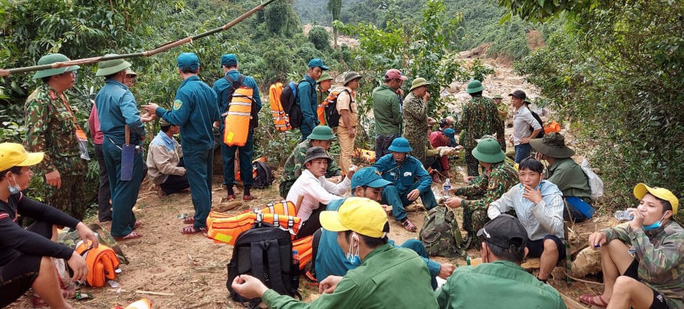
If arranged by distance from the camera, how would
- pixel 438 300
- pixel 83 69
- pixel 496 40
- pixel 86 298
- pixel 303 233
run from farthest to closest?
pixel 496 40, pixel 83 69, pixel 303 233, pixel 86 298, pixel 438 300

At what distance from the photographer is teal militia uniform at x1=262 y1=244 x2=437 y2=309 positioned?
2359 millimetres

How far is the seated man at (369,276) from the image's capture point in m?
2.37

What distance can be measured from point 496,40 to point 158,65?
22064 mm

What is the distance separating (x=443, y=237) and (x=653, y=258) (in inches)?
84.3

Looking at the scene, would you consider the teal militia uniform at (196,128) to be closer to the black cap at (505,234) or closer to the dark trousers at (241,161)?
the dark trousers at (241,161)

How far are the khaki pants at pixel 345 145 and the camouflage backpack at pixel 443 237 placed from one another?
2423mm

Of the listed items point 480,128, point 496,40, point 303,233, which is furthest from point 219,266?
point 496,40

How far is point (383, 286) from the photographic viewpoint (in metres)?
2.39

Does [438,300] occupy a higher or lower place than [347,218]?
lower

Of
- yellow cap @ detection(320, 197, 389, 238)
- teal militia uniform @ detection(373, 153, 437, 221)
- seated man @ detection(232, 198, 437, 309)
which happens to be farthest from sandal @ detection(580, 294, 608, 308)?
yellow cap @ detection(320, 197, 389, 238)

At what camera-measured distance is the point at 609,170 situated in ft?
20.4

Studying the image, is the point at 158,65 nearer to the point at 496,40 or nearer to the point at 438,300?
the point at 438,300

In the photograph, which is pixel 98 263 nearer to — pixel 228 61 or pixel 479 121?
pixel 228 61

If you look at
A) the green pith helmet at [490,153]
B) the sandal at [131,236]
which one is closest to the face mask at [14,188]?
the sandal at [131,236]
